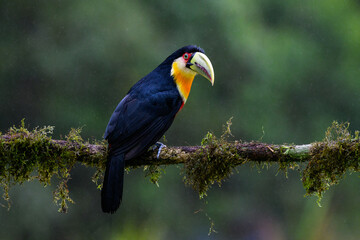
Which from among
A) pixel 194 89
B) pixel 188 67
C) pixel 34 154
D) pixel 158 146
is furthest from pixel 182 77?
pixel 194 89

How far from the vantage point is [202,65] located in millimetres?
A: 3338

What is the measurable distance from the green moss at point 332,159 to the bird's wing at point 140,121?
2.65 feet

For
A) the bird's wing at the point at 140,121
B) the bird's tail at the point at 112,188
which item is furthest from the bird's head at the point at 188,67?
the bird's tail at the point at 112,188

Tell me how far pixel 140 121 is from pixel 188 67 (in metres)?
0.58

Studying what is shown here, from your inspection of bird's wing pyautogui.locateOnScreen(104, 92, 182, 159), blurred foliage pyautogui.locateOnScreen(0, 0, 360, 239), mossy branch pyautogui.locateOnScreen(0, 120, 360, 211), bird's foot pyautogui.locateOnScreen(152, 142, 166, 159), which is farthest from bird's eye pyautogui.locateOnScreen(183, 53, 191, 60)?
blurred foliage pyautogui.locateOnScreen(0, 0, 360, 239)

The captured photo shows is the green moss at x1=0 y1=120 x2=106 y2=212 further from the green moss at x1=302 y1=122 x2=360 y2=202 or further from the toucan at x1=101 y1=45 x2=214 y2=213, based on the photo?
the green moss at x1=302 y1=122 x2=360 y2=202

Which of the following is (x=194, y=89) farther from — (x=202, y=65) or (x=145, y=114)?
(x=145, y=114)

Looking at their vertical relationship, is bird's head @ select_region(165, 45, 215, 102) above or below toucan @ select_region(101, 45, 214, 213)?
above

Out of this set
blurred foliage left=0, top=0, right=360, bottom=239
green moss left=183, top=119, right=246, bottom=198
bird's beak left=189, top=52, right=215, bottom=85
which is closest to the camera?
green moss left=183, top=119, right=246, bottom=198

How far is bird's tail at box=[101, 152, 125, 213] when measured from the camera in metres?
2.65

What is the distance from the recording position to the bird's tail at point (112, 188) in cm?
265

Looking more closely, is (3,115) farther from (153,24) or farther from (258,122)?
(258,122)

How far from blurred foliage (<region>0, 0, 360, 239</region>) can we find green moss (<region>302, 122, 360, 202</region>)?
182 inches

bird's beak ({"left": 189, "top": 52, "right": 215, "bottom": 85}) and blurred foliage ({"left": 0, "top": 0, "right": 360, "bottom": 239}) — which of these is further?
blurred foliage ({"left": 0, "top": 0, "right": 360, "bottom": 239})
